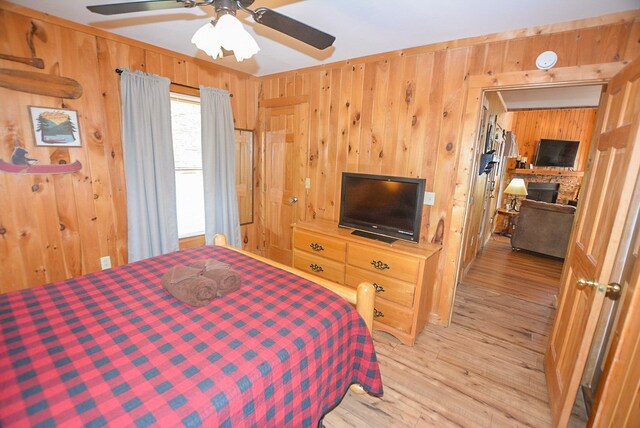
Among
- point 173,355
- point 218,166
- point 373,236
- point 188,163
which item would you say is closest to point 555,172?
point 373,236

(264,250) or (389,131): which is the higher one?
(389,131)

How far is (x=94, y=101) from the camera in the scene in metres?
2.40

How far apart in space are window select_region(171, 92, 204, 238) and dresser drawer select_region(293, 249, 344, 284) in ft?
4.31

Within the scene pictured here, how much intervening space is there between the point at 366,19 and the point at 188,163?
2348 mm

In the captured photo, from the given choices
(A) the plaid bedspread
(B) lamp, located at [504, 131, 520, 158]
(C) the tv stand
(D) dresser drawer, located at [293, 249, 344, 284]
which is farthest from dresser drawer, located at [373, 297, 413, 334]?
(B) lamp, located at [504, 131, 520, 158]

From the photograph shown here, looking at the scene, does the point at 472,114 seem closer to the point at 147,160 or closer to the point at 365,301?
the point at 365,301

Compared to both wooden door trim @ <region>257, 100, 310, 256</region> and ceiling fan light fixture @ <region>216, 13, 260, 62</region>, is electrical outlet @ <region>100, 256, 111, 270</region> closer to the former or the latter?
wooden door trim @ <region>257, 100, 310, 256</region>

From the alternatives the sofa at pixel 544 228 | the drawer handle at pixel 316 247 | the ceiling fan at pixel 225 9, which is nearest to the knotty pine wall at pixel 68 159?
the ceiling fan at pixel 225 9

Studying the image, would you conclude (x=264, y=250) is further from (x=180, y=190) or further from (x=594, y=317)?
(x=594, y=317)

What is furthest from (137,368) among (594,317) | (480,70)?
(480,70)

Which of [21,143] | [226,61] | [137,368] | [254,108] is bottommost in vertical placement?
[137,368]

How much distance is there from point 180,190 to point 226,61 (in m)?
1.53

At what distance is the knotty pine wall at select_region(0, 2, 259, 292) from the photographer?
2068 mm

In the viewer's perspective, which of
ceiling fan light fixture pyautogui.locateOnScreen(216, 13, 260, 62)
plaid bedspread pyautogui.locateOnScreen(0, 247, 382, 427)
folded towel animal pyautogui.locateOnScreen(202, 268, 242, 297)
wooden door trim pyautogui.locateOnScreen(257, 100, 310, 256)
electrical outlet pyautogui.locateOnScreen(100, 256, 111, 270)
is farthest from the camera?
wooden door trim pyautogui.locateOnScreen(257, 100, 310, 256)
